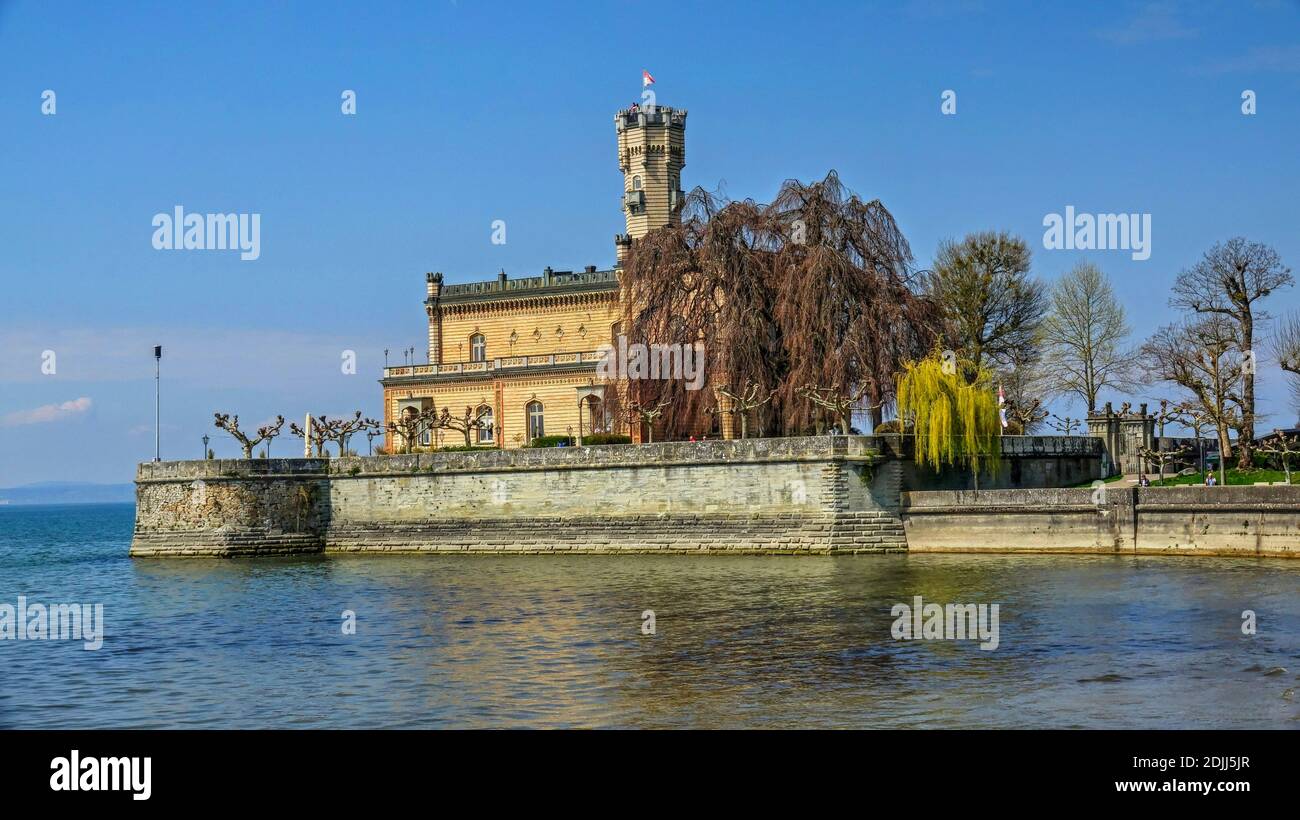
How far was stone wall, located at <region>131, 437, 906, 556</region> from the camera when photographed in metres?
42.9

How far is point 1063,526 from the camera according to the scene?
4056 centimetres

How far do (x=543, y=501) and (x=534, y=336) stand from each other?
77.1ft

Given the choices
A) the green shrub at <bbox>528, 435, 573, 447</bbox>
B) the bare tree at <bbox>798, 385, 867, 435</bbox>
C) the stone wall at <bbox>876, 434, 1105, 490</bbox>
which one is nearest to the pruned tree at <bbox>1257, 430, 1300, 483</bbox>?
the stone wall at <bbox>876, 434, 1105, 490</bbox>

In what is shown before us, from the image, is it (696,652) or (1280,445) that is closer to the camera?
(696,652)

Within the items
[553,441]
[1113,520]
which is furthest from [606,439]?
[1113,520]

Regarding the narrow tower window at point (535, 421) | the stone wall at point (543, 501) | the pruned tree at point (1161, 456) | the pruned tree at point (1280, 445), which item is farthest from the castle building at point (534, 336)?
the pruned tree at point (1280, 445)

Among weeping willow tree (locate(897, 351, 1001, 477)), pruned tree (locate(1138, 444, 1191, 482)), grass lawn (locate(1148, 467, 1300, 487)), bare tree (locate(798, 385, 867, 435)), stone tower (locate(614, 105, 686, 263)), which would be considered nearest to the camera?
weeping willow tree (locate(897, 351, 1001, 477))

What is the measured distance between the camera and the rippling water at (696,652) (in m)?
19.5

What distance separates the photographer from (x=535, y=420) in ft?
221

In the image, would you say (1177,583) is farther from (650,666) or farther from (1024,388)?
(1024,388)

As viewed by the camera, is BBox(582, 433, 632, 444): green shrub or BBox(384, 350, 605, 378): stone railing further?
BBox(384, 350, 605, 378): stone railing

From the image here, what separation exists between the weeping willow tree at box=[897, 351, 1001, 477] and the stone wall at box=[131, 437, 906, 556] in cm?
167

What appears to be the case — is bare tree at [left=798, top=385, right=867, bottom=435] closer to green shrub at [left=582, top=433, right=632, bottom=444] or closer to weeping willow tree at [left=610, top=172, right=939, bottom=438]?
weeping willow tree at [left=610, top=172, right=939, bottom=438]

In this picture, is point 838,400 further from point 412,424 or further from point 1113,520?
point 412,424
